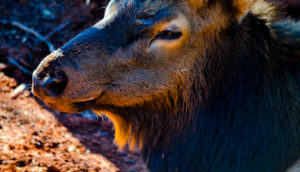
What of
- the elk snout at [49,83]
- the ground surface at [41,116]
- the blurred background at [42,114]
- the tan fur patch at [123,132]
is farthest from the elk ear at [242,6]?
the ground surface at [41,116]

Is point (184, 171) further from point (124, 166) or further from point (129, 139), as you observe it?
point (124, 166)

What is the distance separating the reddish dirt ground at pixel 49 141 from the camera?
3748 millimetres

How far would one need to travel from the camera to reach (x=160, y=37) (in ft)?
8.70

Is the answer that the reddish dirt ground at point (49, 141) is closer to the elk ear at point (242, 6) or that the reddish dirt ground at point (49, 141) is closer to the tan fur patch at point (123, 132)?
the tan fur patch at point (123, 132)

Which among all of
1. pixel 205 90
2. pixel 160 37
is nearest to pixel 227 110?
pixel 205 90

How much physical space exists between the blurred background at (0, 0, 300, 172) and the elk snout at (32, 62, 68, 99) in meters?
1.32

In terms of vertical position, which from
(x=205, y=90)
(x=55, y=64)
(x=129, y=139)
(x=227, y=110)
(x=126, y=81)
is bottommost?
(x=129, y=139)

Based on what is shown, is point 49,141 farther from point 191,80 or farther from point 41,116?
point 191,80

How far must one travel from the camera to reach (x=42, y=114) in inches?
190

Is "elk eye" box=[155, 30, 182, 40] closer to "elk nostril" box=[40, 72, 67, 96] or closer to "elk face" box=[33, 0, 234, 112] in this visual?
"elk face" box=[33, 0, 234, 112]

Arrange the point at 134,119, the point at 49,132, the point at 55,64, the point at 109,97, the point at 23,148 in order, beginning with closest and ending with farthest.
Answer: the point at 55,64 → the point at 109,97 → the point at 134,119 → the point at 23,148 → the point at 49,132

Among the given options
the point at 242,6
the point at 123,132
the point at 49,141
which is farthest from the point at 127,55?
the point at 49,141

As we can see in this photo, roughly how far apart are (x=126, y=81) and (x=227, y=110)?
0.89m

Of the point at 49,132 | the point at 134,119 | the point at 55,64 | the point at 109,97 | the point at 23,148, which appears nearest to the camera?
the point at 55,64
